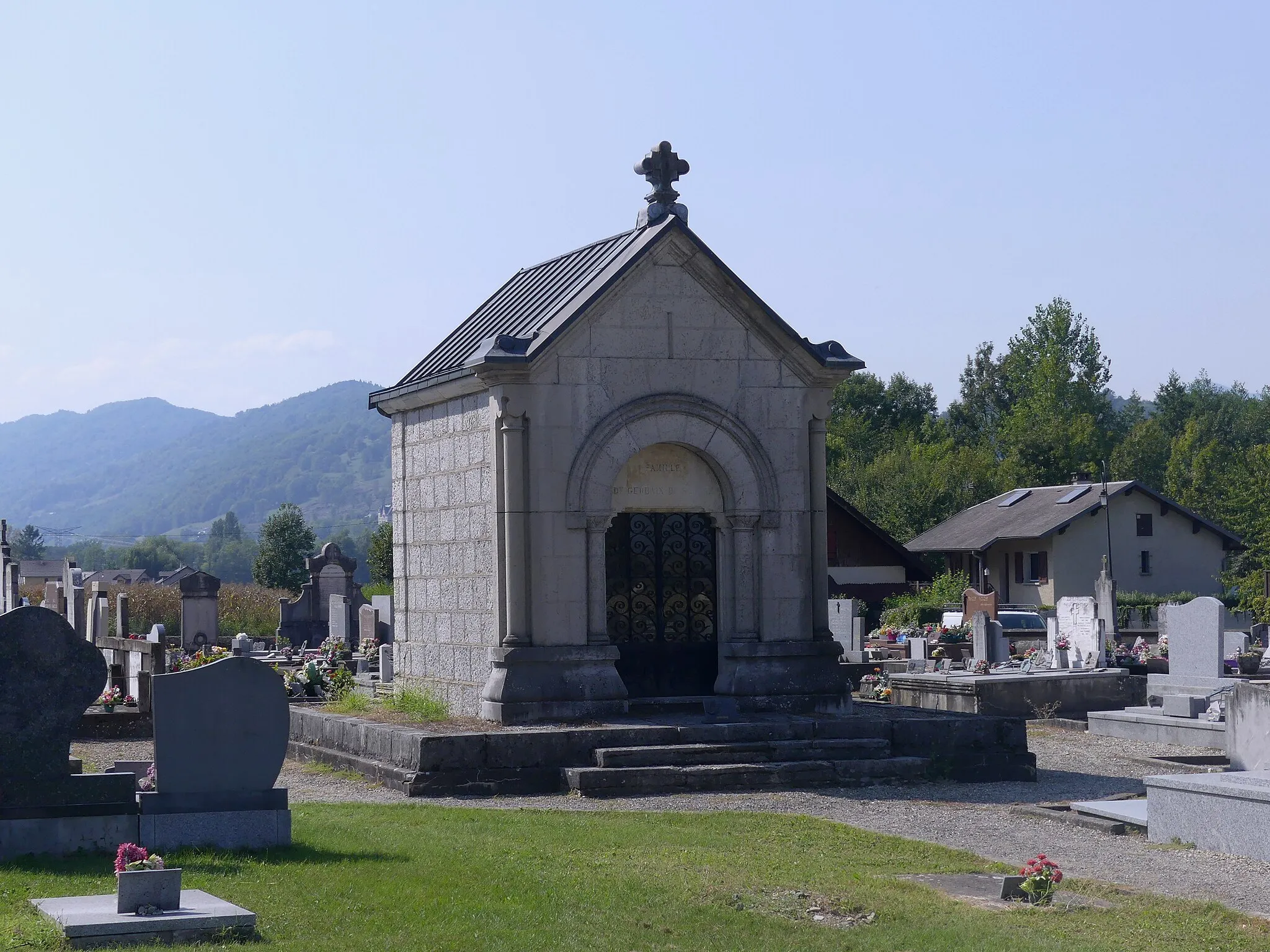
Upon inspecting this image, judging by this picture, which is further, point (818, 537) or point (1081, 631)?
point (1081, 631)

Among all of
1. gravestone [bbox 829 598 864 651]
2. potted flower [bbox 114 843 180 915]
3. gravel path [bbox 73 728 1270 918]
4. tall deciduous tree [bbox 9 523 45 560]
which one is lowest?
gravel path [bbox 73 728 1270 918]

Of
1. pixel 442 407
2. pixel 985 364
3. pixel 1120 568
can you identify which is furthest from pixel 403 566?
pixel 985 364

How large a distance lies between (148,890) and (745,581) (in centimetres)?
964

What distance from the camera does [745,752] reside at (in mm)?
15312

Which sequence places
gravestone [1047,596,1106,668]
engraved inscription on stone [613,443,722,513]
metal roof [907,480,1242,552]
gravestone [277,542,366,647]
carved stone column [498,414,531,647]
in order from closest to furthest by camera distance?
Result: carved stone column [498,414,531,647]
engraved inscription on stone [613,443,722,513]
gravestone [1047,596,1106,668]
gravestone [277,542,366,647]
metal roof [907,480,1242,552]

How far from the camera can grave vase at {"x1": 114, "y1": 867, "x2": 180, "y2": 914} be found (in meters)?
8.16

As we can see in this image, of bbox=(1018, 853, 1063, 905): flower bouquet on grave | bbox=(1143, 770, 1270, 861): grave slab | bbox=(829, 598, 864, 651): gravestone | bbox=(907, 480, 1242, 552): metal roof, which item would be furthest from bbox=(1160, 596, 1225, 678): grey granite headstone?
bbox=(907, 480, 1242, 552): metal roof

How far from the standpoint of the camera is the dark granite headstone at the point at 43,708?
10.4m

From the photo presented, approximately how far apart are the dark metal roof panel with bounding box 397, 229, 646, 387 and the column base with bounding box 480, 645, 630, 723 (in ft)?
10.9

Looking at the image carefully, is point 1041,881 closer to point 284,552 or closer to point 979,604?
point 979,604

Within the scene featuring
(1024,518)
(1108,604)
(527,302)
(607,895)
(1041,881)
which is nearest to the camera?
(607,895)

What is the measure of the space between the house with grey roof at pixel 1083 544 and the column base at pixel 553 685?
1765 inches

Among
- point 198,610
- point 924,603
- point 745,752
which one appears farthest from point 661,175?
point 924,603

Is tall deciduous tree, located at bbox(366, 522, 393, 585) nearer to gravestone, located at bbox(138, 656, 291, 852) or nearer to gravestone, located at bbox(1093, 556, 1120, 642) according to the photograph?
gravestone, located at bbox(1093, 556, 1120, 642)
